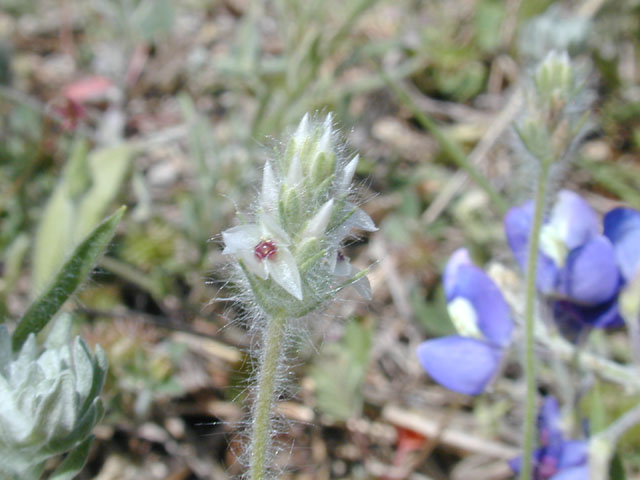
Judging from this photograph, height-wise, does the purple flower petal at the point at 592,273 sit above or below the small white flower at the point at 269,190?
below

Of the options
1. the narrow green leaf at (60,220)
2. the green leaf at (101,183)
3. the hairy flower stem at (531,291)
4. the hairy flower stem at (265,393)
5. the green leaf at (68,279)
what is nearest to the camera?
the hairy flower stem at (265,393)

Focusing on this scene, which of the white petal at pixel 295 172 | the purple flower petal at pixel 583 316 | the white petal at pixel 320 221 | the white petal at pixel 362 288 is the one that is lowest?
the purple flower petal at pixel 583 316

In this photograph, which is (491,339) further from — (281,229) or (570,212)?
(281,229)

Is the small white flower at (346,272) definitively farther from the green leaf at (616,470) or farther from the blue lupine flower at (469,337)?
the green leaf at (616,470)

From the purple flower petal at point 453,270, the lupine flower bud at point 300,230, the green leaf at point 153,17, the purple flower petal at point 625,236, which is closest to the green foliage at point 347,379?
the purple flower petal at point 453,270

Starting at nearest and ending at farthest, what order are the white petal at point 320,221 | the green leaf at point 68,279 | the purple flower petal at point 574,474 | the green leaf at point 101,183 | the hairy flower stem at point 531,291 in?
the white petal at point 320,221, the green leaf at point 68,279, the hairy flower stem at point 531,291, the purple flower petal at point 574,474, the green leaf at point 101,183

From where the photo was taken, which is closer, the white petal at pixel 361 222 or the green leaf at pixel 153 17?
the white petal at pixel 361 222

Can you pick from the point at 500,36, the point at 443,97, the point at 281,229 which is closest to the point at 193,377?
the point at 281,229
